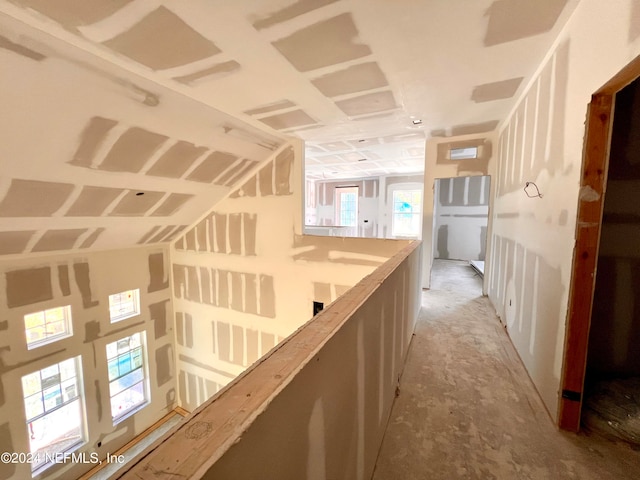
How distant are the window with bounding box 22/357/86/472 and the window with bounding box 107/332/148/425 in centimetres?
51

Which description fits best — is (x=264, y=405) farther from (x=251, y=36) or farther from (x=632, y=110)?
(x=632, y=110)

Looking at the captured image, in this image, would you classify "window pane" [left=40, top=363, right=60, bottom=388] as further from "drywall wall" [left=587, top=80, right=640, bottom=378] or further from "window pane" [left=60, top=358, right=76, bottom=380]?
"drywall wall" [left=587, top=80, right=640, bottom=378]

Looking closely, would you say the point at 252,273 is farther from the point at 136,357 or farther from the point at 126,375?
the point at 126,375

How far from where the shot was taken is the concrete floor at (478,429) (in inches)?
54.6

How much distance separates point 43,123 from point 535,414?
4.35m

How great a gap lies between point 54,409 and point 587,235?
6.59 metres

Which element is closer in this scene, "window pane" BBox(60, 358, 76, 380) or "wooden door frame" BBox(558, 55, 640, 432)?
"wooden door frame" BBox(558, 55, 640, 432)

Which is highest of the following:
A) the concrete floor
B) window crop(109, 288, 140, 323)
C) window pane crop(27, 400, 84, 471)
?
the concrete floor

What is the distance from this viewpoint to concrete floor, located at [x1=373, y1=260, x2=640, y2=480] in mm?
1387

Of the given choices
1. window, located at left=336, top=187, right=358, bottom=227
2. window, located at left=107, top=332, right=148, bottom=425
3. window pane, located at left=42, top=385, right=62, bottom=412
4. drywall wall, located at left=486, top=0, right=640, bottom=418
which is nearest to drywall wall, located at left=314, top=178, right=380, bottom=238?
window, located at left=336, top=187, right=358, bottom=227

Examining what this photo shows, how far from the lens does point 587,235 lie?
141 centimetres

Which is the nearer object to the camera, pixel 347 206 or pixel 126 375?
pixel 126 375

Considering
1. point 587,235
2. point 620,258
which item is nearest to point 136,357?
point 587,235

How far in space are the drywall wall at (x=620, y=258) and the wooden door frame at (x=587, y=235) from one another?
25.7 inches
